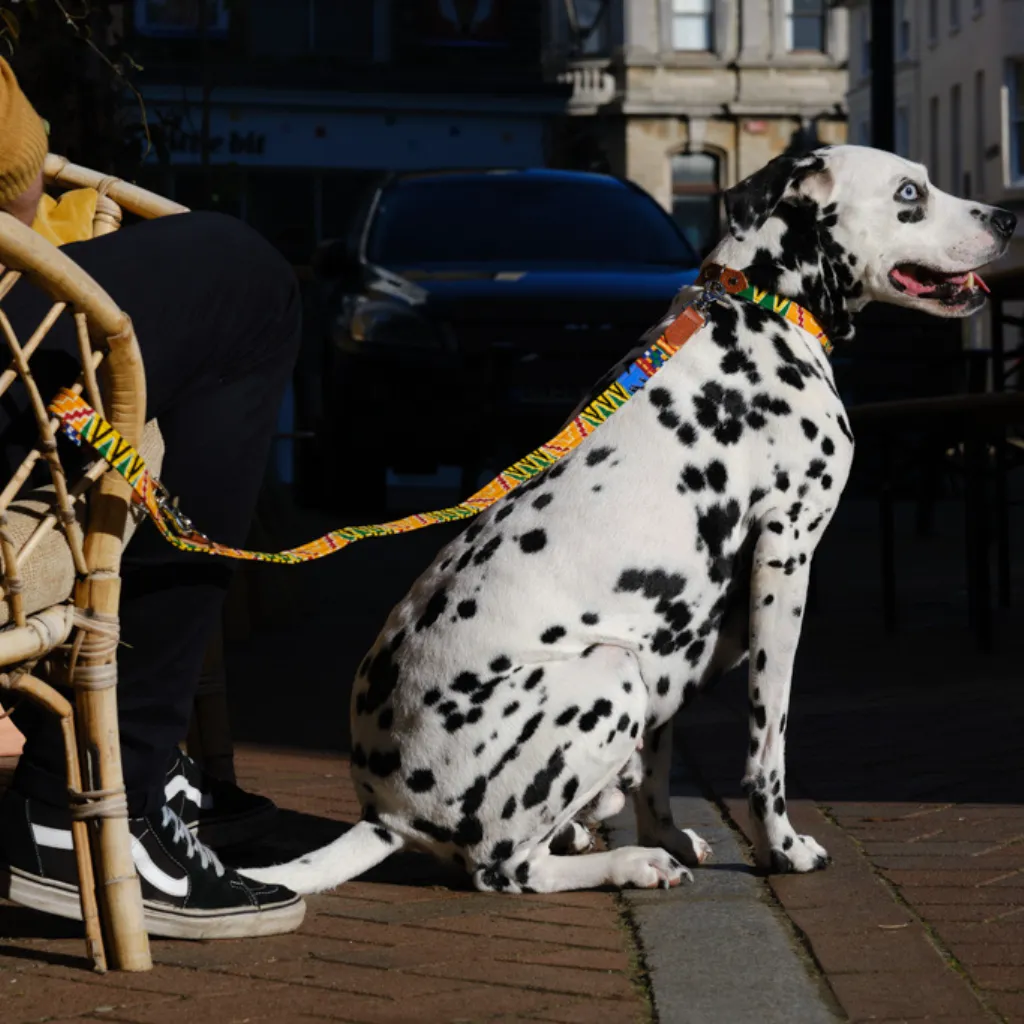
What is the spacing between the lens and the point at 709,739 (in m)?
5.88

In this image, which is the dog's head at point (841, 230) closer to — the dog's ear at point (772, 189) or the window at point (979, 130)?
the dog's ear at point (772, 189)

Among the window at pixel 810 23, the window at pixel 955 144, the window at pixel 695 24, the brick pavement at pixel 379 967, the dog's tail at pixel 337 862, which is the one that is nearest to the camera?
the brick pavement at pixel 379 967

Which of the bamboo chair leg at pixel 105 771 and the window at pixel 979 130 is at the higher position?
the window at pixel 979 130

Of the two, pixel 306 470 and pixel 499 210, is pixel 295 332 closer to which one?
pixel 499 210

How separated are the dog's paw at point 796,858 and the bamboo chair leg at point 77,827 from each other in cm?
143

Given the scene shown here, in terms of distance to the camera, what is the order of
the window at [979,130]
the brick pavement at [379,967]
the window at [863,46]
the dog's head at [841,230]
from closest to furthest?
the brick pavement at [379,967] < the dog's head at [841,230] < the window at [979,130] < the window at [863,46]

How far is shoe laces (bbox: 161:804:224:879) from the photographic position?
374 cm

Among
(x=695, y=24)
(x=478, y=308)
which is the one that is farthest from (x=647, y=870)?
(x=695, y=24)

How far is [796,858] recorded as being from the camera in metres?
4.22

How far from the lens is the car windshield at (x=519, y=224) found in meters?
12.1

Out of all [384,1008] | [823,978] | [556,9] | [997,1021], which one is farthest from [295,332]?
[556,9]

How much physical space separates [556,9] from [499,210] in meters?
35.0

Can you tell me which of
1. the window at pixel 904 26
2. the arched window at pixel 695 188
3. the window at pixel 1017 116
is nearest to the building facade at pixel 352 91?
the window at pixel 1017 116

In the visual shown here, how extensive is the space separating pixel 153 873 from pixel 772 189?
2.01 metres
